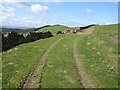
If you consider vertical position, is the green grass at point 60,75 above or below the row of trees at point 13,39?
below

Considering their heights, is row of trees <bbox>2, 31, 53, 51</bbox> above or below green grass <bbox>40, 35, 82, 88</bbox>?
above

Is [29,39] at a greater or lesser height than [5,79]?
greater

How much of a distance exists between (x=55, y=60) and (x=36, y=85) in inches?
432

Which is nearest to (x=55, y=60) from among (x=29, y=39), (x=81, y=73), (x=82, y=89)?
(x=81, y=73)

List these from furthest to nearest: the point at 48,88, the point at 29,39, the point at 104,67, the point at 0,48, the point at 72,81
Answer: the point at 29,39, the point at 0,48, the point at 104,67, the point at 72,81, the point at 48,88

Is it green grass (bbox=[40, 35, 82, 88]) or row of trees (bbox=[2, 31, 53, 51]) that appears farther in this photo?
row of trees (bbox=[2, 31, 53, 51])

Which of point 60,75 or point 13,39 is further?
point 13,39

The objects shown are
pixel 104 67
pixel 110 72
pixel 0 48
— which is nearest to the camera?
pixel 110 72

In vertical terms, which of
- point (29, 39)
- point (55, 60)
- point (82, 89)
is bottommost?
point (82, 89)

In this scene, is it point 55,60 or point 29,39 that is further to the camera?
point 29,39

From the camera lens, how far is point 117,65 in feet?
86.1

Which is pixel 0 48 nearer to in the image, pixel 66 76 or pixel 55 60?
pixel 55 60

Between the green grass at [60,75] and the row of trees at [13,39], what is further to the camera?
the row of trees at [13,39]

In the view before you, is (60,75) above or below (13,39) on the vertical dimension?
below
